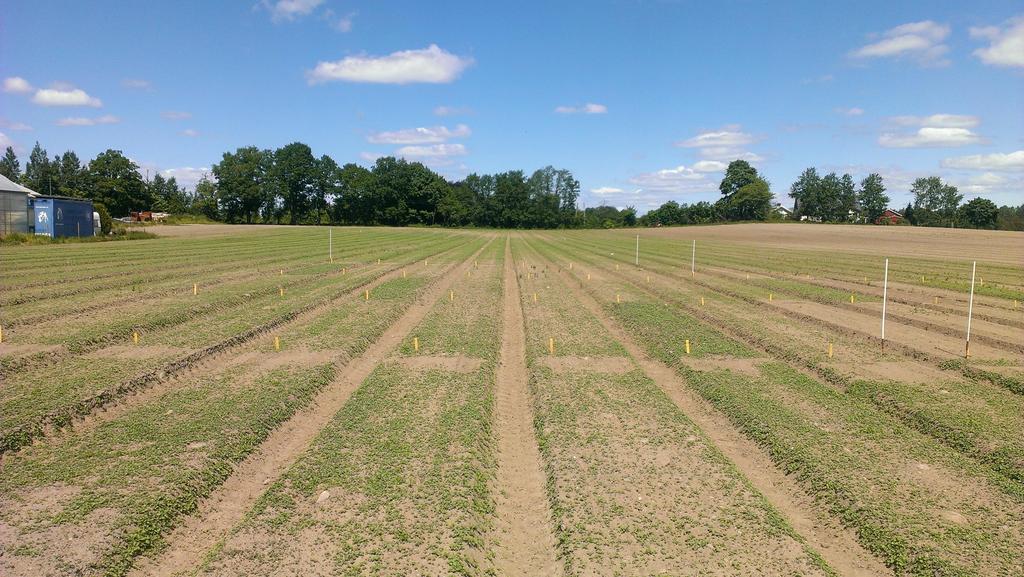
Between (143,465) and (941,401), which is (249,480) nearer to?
(143,465)

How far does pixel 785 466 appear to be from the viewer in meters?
9.34

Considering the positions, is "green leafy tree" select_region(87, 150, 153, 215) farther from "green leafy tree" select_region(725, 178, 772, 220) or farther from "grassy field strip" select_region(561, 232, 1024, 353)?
"green leafy tree" select_region(725, 178, 772, 220)

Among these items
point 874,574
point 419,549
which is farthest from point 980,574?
point 419,549

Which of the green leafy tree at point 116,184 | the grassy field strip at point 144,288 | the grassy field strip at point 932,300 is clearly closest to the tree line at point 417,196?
the green leafy tree at point 116,184

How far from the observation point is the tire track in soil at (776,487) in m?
6.97

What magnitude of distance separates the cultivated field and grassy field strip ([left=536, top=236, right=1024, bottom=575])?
0.14ft

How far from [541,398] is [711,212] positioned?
15747 centimetres

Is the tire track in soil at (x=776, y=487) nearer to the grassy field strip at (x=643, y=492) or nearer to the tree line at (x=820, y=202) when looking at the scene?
the grassy field strip at (x=643, y=492)

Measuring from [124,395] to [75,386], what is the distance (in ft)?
3.59

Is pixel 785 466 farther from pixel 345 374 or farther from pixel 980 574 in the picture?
pixel 345 374

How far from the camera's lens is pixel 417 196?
475 feet

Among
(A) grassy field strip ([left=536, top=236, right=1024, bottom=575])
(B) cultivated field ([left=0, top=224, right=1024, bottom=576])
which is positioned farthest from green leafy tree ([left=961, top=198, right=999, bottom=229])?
(A) grassy field strip ([left=536, top=236, right=1024, bottom=575])

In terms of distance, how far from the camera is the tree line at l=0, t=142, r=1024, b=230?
128500mm

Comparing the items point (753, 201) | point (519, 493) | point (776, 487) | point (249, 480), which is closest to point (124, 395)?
point (249, 480)
